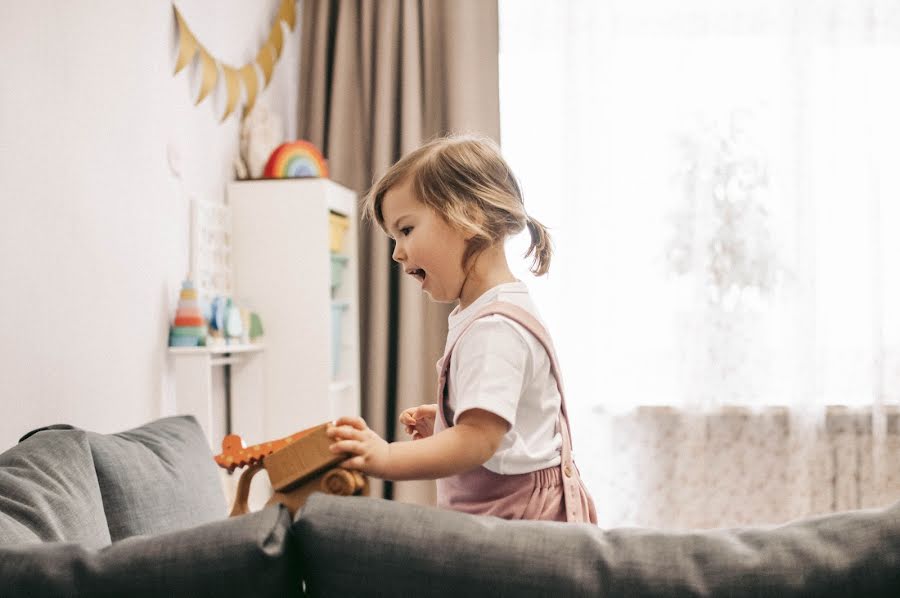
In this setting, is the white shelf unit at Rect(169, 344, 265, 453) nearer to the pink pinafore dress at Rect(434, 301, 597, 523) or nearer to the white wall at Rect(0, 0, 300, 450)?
the white wall at Rect(0, 0, 300, 450)

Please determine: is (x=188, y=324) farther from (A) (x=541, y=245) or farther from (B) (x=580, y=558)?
(B) (x=580, y=558)

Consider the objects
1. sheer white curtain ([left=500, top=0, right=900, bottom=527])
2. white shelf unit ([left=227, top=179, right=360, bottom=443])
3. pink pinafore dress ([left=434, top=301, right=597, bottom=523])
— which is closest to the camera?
pink pinafore dress ([left=434, top=301, right=597, bottom=523])

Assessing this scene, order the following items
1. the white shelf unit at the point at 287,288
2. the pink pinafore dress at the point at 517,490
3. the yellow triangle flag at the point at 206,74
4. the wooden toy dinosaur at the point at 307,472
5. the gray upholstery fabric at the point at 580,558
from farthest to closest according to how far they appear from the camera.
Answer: the white shelf unit at the point at 287,288 < the yellow triangle flag at the point at 206,74 < the pink pinafore dress at the point at 517,490 < the wooden toy dinosaur at the point at 307,472 < the gray upholstery fabric at the point at 580,558

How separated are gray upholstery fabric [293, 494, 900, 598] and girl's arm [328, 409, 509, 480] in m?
0.15

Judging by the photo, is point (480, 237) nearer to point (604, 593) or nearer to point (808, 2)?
point (604, 593)

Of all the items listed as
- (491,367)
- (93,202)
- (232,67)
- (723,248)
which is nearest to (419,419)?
(491,367)

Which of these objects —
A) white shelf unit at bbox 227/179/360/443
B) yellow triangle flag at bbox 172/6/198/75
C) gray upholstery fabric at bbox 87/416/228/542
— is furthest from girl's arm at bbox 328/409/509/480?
white shelf unit at bbox 227/179/360/443

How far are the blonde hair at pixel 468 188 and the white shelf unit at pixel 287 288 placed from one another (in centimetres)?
161

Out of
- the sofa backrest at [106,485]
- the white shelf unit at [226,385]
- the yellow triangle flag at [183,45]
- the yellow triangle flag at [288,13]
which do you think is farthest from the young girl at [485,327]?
the yellow triangle flag at [288,13]

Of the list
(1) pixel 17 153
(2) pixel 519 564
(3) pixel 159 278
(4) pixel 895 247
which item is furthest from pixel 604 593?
(4) pixel 895 247

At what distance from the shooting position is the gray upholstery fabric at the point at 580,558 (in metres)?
0.73

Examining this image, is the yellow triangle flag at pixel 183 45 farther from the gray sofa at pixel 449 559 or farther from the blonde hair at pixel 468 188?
the gray sofa at pixel 449 559

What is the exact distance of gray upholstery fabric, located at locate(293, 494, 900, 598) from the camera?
733mm

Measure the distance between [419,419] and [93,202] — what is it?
1.05m
